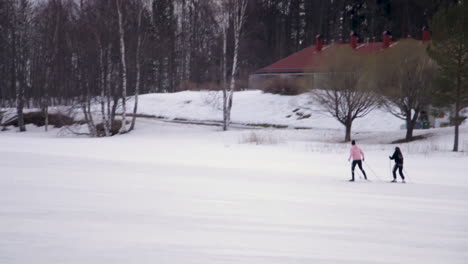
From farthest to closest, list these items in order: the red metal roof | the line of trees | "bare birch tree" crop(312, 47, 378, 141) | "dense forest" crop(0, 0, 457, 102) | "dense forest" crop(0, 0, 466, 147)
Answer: the red metal roof < "dense forest" crop(0, 0, 457, 102) < "dense forest" crop(0, 0, 466, 147) < "bare birch tree" crop(312, 47, 378, 141) < the line of trees

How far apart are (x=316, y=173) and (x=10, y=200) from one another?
479 inches

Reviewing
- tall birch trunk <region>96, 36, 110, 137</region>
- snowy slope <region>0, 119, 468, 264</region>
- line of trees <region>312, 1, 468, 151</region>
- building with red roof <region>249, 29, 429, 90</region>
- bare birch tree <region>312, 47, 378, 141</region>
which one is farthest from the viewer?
building with red roof <region>249, 29, 429, 90</region>

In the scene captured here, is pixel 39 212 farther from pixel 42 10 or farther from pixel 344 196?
pixel 42 10

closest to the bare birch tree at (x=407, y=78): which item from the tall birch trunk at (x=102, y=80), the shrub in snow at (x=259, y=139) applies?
the shrub in snow at (x=259, y=139)

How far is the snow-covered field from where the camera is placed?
9.25 metres

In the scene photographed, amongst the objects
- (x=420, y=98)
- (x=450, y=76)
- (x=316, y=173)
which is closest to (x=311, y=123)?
(x=420, y=98)

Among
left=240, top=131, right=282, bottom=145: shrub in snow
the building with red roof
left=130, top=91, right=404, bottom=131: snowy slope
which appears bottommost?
left=240, top=131, right=282, bottom=145: shrub in snow

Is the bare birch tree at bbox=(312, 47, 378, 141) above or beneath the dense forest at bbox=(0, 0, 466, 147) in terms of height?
beneath

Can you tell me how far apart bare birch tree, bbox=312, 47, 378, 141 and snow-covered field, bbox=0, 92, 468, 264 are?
8423mm

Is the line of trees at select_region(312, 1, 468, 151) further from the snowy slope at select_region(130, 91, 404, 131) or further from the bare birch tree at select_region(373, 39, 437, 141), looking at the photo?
the snowy slope at select_region(130, 91, 404, 131)

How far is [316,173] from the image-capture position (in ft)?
70.0

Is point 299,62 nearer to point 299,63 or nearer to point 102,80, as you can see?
point 299,63

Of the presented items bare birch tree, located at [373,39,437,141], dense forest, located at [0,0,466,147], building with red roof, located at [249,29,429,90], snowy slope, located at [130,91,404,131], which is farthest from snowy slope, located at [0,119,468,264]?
building with red roof, located at [249,29,429,90]

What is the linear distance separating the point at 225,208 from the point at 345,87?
24.5 meters
